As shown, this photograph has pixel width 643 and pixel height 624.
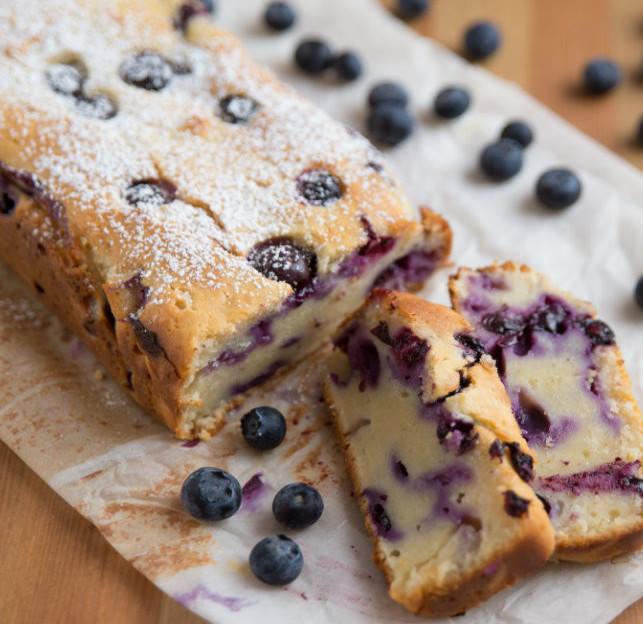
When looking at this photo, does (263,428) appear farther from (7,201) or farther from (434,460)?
(7,201)

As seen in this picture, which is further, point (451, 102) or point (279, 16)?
point (279, 16)

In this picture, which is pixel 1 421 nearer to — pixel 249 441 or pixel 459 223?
pixel 249 441

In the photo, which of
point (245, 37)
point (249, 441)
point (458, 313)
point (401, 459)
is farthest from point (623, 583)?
point (245, 37)

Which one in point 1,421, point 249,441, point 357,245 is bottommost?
point 1,421

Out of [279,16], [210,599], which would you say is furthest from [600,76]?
[210,599]

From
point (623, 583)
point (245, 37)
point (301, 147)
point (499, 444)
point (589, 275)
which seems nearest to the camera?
point (499, 444)

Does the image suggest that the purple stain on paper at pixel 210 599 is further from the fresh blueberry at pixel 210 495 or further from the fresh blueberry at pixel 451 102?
the fresh blueberry at pixel 451 102
